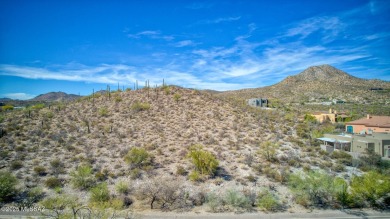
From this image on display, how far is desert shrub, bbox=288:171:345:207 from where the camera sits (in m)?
13.5

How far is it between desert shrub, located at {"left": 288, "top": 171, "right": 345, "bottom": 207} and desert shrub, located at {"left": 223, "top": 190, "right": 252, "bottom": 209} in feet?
10.4

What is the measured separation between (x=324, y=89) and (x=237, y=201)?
8825 cm

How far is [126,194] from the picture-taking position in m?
14.4

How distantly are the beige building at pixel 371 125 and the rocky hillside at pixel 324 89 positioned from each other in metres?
39.9

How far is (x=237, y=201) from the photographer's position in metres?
13.1

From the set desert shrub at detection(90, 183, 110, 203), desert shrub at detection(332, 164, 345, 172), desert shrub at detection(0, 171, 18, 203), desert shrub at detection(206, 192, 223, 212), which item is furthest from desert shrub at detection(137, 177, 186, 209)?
desert shrub at detection(332, 164, 345, 172)

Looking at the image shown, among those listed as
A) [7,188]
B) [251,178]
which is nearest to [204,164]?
[251,178]

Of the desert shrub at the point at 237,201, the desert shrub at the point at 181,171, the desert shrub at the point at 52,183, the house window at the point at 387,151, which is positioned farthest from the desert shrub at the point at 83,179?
the house window at the point at 387,151

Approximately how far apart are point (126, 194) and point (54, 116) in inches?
1028

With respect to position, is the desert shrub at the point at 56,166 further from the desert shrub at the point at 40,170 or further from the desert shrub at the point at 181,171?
the desert shrub at the point at 181,171

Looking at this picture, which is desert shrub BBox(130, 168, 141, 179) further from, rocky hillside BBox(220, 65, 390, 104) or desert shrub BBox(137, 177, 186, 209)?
rocky hillside BBox(220, 65, 390, 104)

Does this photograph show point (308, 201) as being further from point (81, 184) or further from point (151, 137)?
point (151, 137)

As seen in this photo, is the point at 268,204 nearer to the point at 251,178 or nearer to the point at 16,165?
the point at 251,178

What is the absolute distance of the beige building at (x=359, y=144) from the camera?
2523cm
